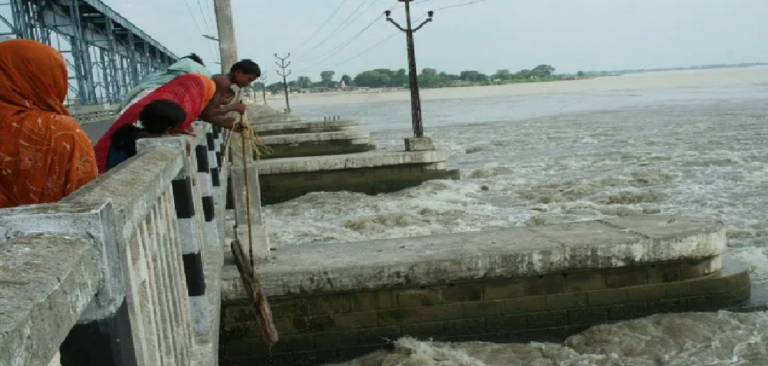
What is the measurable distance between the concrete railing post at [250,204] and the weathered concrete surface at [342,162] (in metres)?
7.84

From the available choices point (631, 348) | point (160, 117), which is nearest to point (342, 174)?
point (631, 348)

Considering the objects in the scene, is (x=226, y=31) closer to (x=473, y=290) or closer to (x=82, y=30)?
(x=473, y=290)

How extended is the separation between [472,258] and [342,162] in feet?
29.4

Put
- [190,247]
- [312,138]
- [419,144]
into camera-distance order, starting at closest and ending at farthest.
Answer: [190,247]
[419,144]
[312,138]

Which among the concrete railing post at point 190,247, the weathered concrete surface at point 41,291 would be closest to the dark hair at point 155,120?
the concrete railing post at point 190,247

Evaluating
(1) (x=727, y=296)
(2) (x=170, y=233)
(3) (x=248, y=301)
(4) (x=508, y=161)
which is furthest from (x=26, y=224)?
(4) (x=508, y=161)

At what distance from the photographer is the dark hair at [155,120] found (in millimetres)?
3311

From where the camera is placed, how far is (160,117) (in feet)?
11.0

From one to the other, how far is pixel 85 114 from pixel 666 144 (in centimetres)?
1737

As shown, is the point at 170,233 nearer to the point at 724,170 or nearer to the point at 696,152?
the point at 724,170

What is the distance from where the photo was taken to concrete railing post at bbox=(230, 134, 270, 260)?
5629 mm

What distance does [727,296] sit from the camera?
5957mm

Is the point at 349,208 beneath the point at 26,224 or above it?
beneath

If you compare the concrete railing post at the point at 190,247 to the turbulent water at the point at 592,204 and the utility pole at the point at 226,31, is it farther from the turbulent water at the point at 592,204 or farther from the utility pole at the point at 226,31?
the utility pole at the point at 226,31
